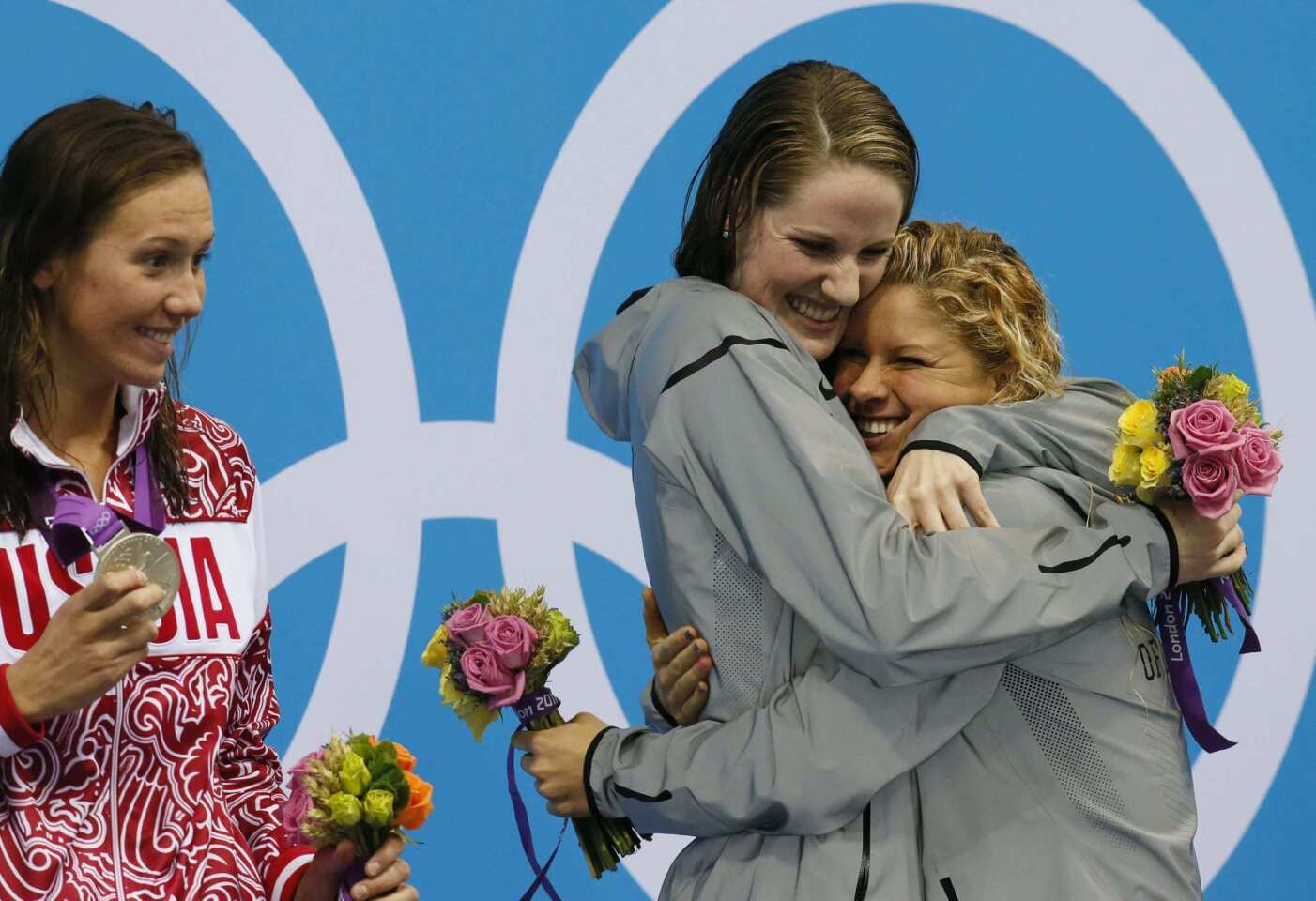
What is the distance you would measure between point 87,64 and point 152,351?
1.70 metres

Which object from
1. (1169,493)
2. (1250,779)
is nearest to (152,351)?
(1169,493)

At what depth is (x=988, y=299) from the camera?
9.20 ft

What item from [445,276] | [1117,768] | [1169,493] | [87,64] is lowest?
[1117,768]

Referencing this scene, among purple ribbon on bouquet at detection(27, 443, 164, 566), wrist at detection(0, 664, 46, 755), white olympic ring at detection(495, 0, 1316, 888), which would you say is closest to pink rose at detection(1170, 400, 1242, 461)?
purple ribbon on bouquet at detection(27, 443, 164, 566)

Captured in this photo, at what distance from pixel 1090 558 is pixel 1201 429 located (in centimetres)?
27

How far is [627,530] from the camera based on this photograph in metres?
4.23

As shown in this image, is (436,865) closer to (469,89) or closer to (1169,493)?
(469,89)

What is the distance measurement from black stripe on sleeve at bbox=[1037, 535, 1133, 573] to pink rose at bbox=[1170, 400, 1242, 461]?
0.49 ft

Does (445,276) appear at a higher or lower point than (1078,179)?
lower

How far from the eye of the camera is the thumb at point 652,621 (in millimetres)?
2812

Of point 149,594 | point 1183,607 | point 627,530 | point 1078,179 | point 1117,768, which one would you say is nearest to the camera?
point 149,594

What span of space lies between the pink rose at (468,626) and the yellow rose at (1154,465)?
106 cm

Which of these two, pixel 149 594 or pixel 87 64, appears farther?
pixel 87 64

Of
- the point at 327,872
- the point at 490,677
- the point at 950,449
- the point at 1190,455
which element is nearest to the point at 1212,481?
→ the point at 1190,455
